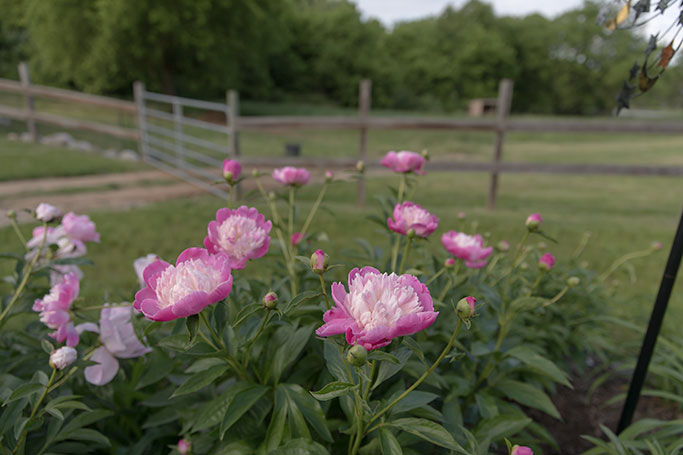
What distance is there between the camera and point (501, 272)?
4.92 ft

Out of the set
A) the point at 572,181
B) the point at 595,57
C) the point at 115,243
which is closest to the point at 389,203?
the point at 115,243

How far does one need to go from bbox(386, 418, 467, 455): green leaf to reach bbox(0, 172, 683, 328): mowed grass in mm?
321

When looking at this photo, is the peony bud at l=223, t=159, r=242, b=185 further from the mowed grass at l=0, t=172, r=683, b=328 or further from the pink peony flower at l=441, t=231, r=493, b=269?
the pink peony flower at l=441, t=231, r=493, b=269

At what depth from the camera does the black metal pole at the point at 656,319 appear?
1.00 metres

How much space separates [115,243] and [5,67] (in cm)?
1585

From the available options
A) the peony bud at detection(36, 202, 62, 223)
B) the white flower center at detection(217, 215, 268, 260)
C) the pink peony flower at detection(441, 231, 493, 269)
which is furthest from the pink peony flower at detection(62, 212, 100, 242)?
the pink peony flower at detection(441, 231, 493, 269)

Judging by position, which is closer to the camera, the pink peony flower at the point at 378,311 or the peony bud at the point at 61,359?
the pink peony flower at the point at 378,311

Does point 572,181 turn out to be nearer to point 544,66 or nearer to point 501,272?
point 501,272

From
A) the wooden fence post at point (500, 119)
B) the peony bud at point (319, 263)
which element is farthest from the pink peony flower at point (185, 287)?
the wooden fence post at point (500, 119)

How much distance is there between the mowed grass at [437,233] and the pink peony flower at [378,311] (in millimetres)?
331

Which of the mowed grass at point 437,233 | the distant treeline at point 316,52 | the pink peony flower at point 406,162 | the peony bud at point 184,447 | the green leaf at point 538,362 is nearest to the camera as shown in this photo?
the peony bud at point 184,447

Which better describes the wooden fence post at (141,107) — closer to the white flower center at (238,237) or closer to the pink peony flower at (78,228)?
the pink peony flower at (78,228)

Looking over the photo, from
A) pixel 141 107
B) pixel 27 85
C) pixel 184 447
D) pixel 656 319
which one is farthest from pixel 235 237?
pixel 27 85

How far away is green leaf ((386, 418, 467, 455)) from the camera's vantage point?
2.14 feet
